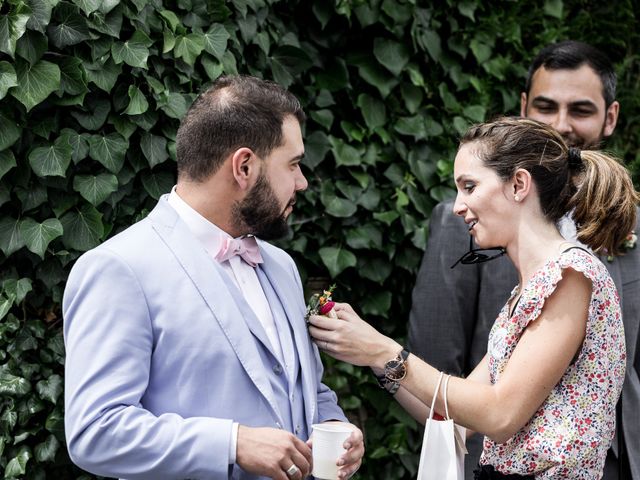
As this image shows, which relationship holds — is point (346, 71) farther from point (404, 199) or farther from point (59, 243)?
point (59, 243)

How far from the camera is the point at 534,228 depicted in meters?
2.62

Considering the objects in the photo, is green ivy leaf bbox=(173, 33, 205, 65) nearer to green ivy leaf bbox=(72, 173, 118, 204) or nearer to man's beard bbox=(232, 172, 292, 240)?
green ivy leaf bbox=(72, 173, 118, 204)

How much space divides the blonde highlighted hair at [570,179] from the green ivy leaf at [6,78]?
141cm

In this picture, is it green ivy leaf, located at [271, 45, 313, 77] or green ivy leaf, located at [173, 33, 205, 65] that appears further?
green ivy leaf, located at [271, 45, 313, 77]

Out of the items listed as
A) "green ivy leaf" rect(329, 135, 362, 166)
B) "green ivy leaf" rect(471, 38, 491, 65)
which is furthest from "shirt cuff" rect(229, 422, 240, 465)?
"green ivy leaf" rect(471, 38, 491, 65)

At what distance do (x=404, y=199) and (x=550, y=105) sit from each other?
0.75 metres

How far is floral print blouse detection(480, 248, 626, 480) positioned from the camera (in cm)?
246

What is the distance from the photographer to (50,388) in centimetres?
298

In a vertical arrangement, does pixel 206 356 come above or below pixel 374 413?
above

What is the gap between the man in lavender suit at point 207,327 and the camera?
2.18 metres

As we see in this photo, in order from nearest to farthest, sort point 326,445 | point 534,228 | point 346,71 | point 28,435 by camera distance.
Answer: point 326,445 < point 534,228 < point 28,435 < point 346,71

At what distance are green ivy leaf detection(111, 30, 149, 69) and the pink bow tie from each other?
30.1 inches

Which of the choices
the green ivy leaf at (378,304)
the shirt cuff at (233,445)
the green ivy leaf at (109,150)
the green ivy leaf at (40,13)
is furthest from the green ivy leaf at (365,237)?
the shirt cuff at (233,445)

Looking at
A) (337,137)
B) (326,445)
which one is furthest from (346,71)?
(326,445)
